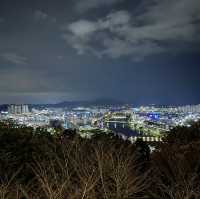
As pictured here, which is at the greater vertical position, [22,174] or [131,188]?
[131,188]

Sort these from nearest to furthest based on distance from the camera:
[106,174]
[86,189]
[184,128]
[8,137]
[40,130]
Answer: [86,189] → [106,174] → [8,137] → [40,130] → [184,128]

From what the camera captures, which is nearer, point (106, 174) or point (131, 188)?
point (131, 188)

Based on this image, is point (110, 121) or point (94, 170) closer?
point (94, 170)

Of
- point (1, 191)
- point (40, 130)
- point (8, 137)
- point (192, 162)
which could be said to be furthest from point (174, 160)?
point (40, 130)

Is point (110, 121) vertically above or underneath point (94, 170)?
underneath

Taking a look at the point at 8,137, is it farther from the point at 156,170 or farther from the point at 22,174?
the point at 156,170

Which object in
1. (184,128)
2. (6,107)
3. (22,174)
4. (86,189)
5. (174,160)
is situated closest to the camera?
→ (86,189)

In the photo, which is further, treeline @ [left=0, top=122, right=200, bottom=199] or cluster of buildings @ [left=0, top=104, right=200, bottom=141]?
cluster of buildings @ [left=0, top=104, right=200, bottom=141]

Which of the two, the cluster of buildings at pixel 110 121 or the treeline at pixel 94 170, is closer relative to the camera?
the treeline at pixel 94 170
